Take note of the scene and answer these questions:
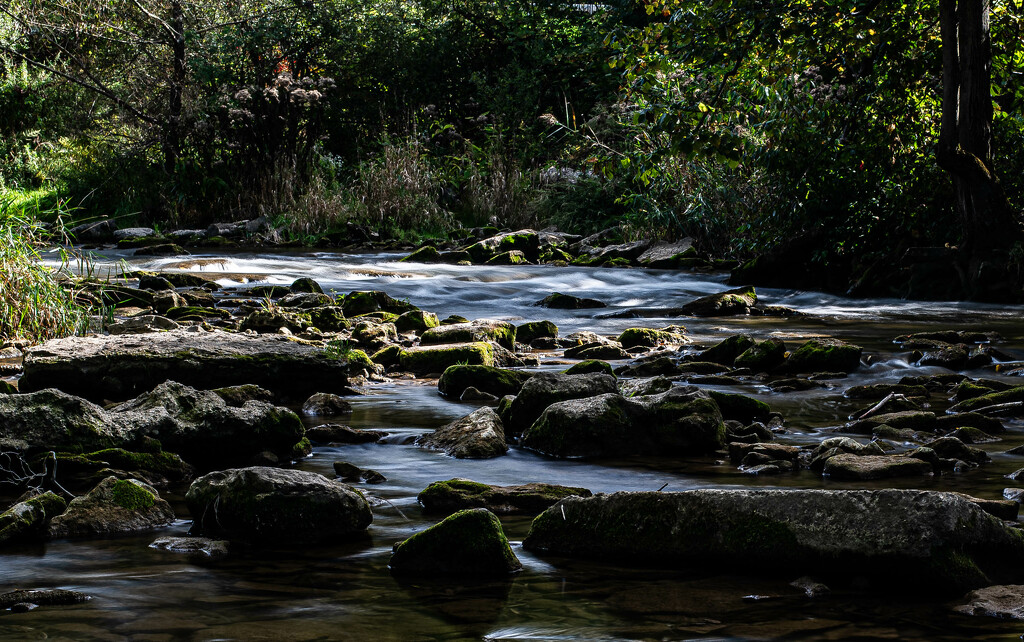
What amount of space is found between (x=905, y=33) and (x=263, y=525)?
33.8ft

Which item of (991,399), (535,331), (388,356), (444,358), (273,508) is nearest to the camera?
(273,508)

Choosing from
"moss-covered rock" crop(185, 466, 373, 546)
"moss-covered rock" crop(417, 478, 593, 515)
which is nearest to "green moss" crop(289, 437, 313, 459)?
"moss-covered rock" crop(417, 478, 593, 515)

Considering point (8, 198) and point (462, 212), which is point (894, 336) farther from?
point (462, 212)

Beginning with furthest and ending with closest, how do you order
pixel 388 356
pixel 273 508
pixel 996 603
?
pixel 388 356
pixel 273 508
pixel 996 603

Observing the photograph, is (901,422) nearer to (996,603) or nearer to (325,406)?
(996,603)


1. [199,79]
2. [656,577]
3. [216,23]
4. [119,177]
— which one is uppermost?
[216,23]

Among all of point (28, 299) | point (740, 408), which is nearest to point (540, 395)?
point (740, 408)

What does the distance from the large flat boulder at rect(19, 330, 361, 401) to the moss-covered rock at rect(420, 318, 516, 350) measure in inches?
67.9

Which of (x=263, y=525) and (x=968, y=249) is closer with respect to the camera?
(x=263, y=525)

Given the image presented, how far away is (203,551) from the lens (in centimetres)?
316

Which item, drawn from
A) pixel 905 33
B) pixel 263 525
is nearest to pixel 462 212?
pixel 905 33

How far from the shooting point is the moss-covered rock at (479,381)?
6195 mm

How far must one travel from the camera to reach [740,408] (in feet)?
17.5

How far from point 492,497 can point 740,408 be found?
2085 millimetres
